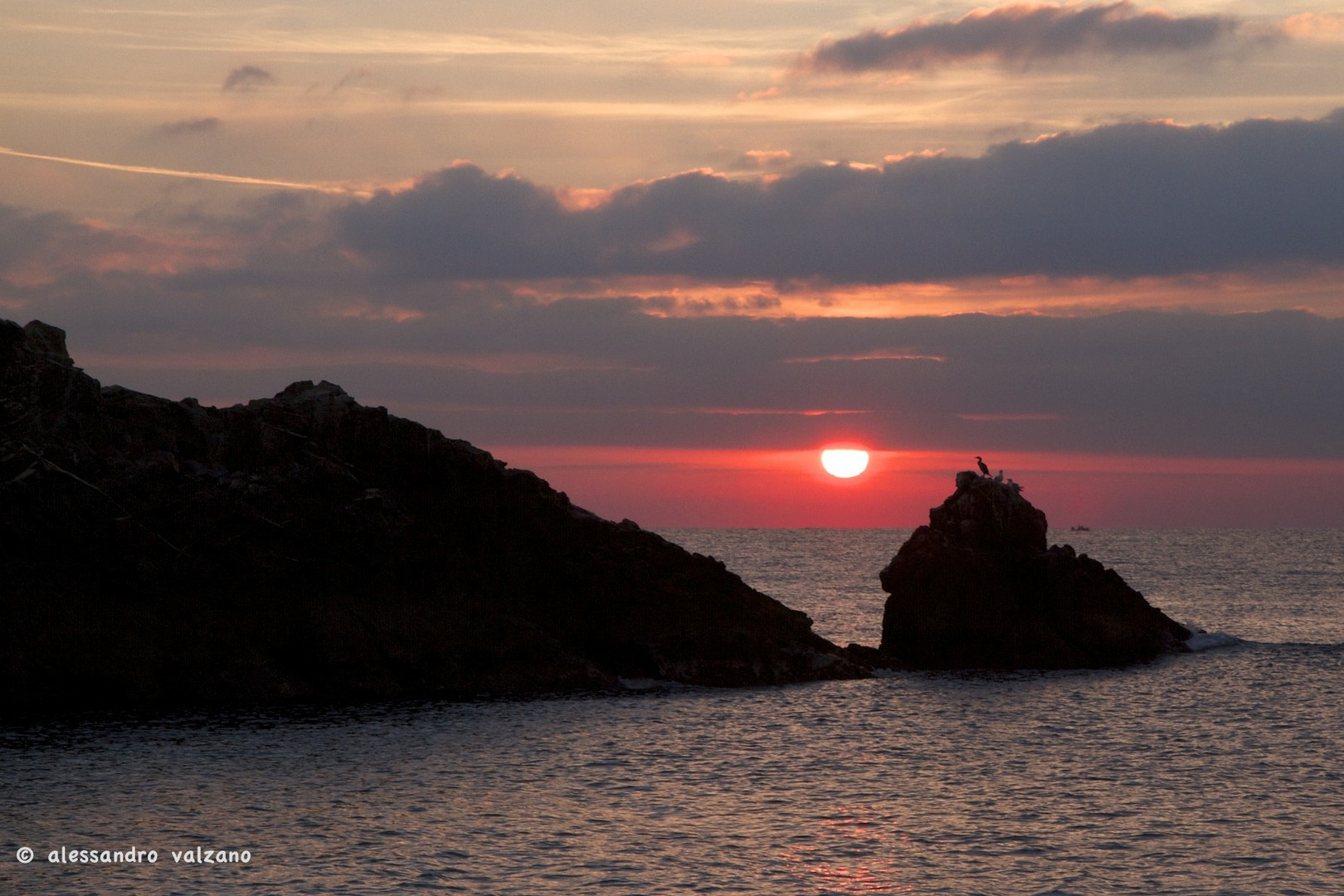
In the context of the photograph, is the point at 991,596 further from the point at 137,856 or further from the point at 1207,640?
the point at 137,856

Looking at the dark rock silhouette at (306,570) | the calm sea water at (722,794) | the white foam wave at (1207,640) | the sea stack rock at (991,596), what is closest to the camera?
the calm sea water at (722,794)

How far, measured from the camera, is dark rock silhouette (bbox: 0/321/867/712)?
50.0 metres

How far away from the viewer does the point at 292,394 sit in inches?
2270

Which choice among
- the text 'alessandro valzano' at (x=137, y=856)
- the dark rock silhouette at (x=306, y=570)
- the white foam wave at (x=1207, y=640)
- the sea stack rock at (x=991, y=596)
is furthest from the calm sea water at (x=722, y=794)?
the white foam wave at (x=1207, y=640)

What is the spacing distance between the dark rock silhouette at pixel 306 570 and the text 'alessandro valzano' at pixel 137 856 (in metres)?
19.0

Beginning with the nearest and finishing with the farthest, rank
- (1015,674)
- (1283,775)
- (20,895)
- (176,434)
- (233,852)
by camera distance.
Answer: (20,895) → (233,852) → (1283,775) → (176,434) → (1015,674)

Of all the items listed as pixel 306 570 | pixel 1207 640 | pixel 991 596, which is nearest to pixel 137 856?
pixel 306 570

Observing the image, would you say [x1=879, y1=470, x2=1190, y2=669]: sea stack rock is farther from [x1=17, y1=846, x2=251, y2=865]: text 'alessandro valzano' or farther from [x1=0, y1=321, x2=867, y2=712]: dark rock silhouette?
[x1=17, y1=846, x2=251, y2=865]: text 'alessandro valzano'

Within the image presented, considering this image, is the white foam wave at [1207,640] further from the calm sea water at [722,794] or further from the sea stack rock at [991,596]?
the calm sea water at [722,794]

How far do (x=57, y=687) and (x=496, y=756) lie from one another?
60.5 feet

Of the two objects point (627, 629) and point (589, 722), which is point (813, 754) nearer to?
point (589, 722)

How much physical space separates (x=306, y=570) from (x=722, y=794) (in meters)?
23.6

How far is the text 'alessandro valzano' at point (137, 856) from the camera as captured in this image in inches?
1171

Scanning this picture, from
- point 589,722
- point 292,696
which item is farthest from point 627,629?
point 292,696
